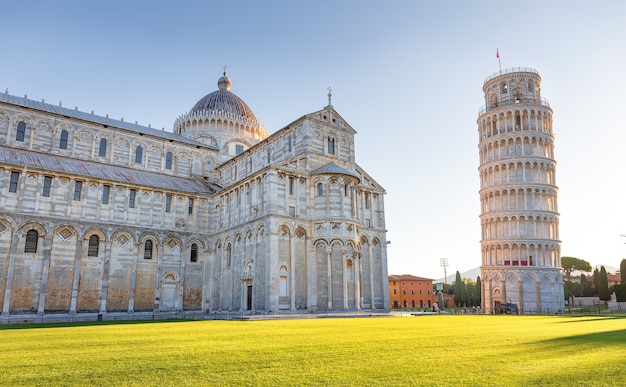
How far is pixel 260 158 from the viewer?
150 feet

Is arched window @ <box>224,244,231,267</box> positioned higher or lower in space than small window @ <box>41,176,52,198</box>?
lower

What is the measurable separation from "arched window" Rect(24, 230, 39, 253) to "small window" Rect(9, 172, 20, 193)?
353 cm

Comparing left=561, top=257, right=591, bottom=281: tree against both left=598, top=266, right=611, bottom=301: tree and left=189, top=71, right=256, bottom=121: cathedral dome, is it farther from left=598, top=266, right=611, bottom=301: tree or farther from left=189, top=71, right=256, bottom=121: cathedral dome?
left=189, top=71, right=256, bottom=121: cathedral dome

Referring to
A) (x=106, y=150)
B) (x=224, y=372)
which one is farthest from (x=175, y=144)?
(x=224, y=372)

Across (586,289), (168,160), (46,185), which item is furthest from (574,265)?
(46,185)

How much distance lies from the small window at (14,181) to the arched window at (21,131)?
6.33 meters

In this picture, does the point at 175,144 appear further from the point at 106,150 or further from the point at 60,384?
the point at 60,384

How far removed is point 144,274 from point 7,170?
13.4 metres

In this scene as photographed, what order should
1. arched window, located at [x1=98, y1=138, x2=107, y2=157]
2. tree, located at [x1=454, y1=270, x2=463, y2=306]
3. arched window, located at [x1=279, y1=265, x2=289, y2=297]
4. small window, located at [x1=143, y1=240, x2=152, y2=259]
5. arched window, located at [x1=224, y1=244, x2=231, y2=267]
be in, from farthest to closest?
tree, located at [x1=454, y1=270, x2=463, y2=306]
arched window, located at [x1=98, y1=138, x2=107, y2=157]
arched window, located at [x1=224, y1=244, x2=231, y2=267]
small window, located at [x1=143, y1=240, x2=152, y2=259]
arched window, located at [x1=279, y1=265, x2=289, y2=297]

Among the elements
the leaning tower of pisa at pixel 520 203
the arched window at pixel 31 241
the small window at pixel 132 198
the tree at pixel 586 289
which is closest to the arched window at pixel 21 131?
the arched window at pixel 31 241

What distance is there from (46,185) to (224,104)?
24.8m

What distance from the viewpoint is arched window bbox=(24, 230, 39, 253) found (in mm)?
35975

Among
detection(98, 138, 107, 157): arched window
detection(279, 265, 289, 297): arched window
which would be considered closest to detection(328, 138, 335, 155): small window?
detection(279, 265, 289, 297): arched window

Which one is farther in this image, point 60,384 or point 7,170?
point 7,170
